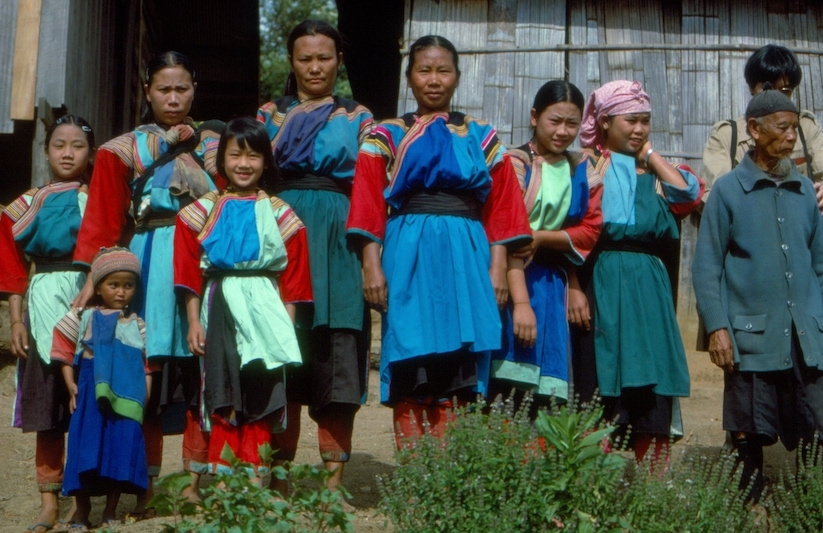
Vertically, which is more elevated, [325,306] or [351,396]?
[325,306]

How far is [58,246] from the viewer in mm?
4551

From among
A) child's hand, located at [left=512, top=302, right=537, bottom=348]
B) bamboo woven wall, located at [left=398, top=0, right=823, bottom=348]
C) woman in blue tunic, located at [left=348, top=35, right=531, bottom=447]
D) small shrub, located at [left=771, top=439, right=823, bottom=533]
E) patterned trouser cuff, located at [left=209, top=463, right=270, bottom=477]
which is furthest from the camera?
bamboo woven wall, located at [left=398, top=0, right=823, bottom=348]

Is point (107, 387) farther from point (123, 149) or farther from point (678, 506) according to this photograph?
point (678, 506)

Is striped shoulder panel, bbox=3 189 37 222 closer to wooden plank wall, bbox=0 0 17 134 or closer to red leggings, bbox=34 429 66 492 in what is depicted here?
red leggings, bbox=34 429 66 492

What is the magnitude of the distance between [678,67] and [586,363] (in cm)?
386

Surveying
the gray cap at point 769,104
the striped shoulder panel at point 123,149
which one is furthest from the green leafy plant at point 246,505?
the gray cap at point 769,104

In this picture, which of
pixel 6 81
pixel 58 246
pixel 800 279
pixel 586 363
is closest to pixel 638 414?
pixel 586 363

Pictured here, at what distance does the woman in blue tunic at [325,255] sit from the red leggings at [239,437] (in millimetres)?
281

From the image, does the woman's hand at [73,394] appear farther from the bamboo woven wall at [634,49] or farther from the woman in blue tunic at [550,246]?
the bamboo woven wall at [634,49]

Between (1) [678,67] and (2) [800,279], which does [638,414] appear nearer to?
(2) [800,279]

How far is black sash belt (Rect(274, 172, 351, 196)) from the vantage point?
14.3ft

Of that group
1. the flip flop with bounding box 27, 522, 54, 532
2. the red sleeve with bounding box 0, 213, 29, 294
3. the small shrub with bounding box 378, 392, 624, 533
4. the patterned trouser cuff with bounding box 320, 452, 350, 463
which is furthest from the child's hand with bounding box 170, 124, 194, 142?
the small shrub with bounding box 378, 392, 624, 533

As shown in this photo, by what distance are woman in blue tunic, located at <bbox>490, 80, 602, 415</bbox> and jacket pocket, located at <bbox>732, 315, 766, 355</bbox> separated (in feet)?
2.03

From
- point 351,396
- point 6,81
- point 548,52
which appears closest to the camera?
point 351,396
